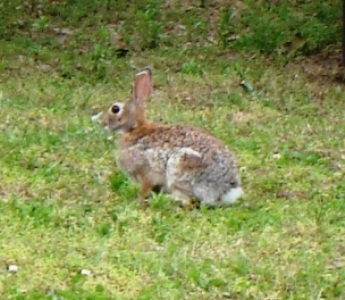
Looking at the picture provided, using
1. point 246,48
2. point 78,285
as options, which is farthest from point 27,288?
point 246,48

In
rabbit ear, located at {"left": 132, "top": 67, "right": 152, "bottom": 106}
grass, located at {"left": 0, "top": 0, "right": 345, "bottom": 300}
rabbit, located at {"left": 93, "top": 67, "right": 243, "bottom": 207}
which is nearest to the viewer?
grass, located at {"left": 0, "top": 0, "right": 345, "bottom": 300}

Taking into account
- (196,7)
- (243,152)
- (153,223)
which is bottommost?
(196,7)

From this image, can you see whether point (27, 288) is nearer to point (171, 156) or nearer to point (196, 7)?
point (171, 156)

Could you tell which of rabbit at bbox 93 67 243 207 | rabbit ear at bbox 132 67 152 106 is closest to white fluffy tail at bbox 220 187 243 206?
rabbit at bbox 93 67 243 207

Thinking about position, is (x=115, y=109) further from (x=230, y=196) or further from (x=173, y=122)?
(x=173, y=122)

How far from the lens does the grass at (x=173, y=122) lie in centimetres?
646

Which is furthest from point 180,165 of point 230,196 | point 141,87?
point 141,87

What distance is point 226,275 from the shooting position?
645 cm

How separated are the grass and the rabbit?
134 mm

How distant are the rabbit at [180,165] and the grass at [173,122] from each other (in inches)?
5.3

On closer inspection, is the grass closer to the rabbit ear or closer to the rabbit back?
the rabbit back

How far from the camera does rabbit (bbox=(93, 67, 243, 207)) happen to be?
7828 millimetres

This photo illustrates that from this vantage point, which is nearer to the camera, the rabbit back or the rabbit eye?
the rabbit back

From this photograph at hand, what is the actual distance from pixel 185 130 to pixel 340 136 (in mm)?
2509
